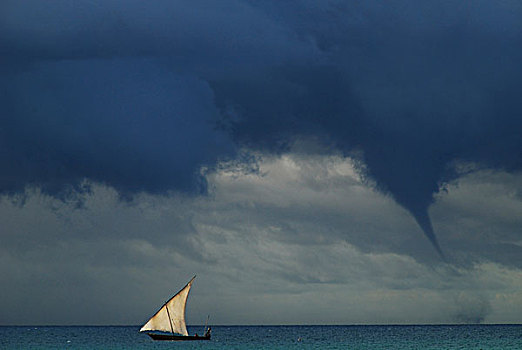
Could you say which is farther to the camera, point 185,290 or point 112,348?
point 112,348

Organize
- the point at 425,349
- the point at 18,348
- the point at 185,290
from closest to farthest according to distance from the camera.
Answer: the point at 185,290
the point at 425,349
the point at 18,348

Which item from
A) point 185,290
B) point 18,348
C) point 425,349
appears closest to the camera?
point 185,290

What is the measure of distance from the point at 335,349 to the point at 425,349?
20062 millimetres

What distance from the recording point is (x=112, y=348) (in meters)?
163

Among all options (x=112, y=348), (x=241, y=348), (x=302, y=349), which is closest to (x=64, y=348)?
(x=112, y=348)

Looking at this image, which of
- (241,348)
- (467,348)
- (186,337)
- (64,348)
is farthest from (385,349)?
(64,348)

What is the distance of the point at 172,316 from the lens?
148375 mm

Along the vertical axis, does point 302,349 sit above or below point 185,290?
below

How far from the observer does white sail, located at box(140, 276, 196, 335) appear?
14450cm

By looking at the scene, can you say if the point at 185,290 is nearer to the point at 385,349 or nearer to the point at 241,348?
the point at 241,348

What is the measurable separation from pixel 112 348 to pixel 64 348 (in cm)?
1102

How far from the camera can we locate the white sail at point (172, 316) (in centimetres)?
14450

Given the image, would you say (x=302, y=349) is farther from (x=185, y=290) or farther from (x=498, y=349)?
(x=498, y=349)

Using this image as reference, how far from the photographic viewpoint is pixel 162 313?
148 metres
